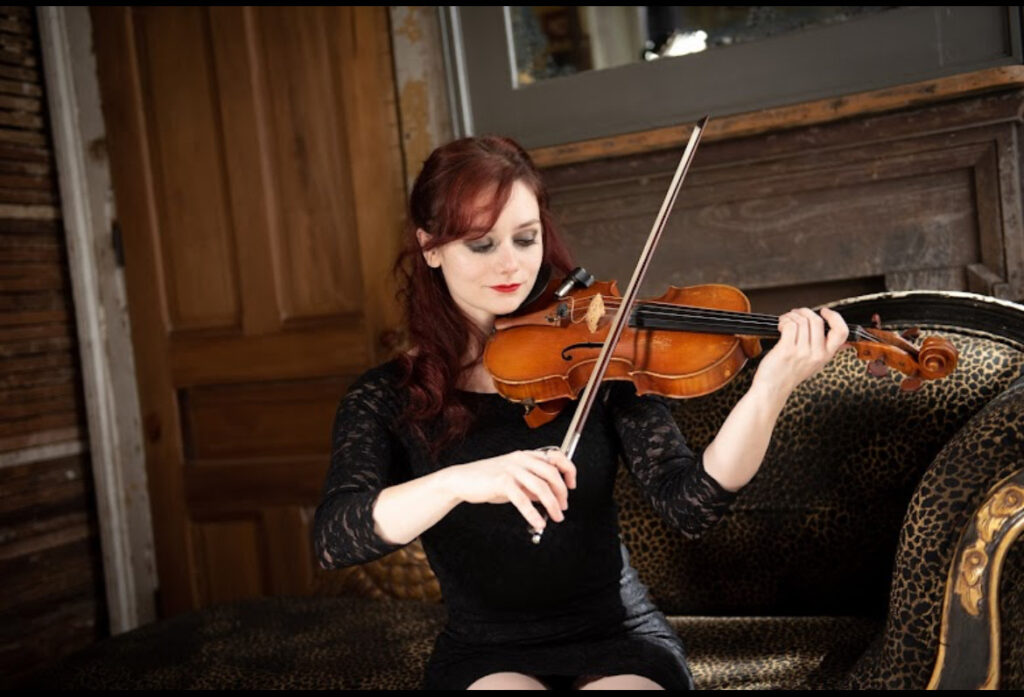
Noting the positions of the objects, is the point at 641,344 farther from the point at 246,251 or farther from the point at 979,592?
the point at 246,251

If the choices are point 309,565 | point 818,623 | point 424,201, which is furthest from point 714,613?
point 309,565

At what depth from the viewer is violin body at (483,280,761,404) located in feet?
4.38

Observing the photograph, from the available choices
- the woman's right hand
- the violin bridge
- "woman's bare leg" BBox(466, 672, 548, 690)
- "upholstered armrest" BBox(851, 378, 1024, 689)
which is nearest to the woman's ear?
the violin bridge

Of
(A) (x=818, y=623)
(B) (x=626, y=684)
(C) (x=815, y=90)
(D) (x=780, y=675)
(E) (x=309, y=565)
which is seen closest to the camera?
(B) (x=626, y=684)

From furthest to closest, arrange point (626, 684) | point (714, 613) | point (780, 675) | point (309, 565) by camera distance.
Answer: point (309, 565) → point (714, 613) → point (780, 675) → point (626, 684)

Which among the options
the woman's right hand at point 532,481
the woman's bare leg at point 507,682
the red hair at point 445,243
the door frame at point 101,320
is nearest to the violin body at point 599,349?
the red hair at point 445,243

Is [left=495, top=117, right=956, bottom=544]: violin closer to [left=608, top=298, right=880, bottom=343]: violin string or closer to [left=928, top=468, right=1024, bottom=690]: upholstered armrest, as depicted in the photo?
[left=608, top=298, right=880, bottom=343]: violin string

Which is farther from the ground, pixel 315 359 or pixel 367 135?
pixel 367 135

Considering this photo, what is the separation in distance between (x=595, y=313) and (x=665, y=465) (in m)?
0.27

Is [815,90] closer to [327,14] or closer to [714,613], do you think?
[714,613]

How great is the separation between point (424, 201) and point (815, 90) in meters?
1.02

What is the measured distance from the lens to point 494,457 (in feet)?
4.42

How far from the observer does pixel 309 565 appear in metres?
2.76

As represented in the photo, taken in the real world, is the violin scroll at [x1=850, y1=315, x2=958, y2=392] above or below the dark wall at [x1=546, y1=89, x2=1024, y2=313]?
below
